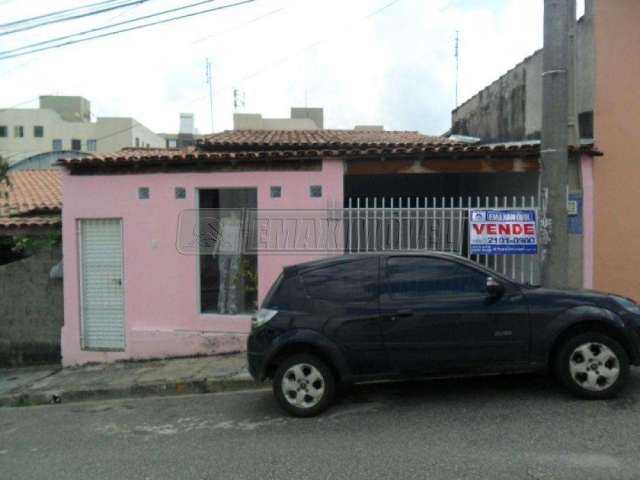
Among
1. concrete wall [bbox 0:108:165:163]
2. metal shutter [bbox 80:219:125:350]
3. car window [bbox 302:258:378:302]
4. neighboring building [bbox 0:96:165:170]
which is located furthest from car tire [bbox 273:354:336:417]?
concrete wall [bbox 0:108:165:163]

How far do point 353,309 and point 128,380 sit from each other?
3832 millimetres

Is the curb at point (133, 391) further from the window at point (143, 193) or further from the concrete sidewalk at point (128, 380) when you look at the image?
the window at point (143, 193)

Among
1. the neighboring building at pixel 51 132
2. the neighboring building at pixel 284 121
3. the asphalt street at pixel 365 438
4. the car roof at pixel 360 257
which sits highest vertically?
the neighboring building at pixel 51 132

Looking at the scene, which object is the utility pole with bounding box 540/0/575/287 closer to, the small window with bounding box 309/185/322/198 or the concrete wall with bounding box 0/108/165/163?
the small window with bounding box 309/185/322/198

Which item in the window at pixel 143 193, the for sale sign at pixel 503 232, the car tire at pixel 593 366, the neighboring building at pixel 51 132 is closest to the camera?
the car tire at pixel 593 366

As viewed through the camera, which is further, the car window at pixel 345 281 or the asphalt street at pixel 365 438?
the car window at pixel 345 281

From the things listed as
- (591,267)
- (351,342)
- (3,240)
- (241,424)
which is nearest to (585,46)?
(591,267)

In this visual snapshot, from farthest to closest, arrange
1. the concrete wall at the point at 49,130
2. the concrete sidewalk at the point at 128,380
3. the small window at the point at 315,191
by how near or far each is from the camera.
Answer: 1. the concrete wall at the point at 49,130
2. the small window at the point at 315,191
3. the concrete sidewalk at the point at 128,380

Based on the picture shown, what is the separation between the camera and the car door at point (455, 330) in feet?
16.9

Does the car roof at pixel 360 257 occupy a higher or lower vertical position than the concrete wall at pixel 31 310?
higher

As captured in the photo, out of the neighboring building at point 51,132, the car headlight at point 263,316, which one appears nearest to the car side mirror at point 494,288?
the car headlight at point 263,316

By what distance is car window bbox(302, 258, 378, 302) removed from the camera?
5309 mm

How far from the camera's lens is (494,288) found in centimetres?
514

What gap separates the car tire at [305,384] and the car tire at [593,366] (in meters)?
2.26
